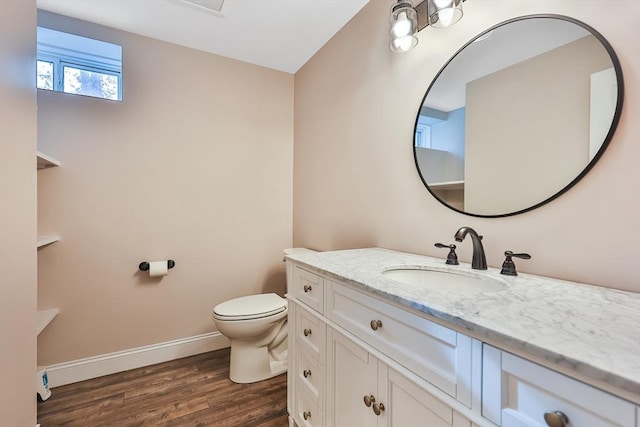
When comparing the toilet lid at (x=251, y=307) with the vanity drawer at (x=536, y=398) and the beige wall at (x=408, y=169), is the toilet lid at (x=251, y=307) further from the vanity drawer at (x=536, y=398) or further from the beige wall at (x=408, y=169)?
the vanity drawer at (x=536, y=398)

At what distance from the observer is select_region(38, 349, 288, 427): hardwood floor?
59.1 inches

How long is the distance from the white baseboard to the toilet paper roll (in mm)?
553

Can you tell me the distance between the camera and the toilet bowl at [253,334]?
175 cm

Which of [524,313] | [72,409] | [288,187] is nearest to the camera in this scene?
[524,313]

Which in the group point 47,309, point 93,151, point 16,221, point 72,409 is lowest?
point 72,409

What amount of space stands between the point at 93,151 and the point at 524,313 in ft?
7.98

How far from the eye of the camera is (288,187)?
2.60 meters

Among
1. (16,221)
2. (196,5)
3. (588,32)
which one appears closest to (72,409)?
(16,221)

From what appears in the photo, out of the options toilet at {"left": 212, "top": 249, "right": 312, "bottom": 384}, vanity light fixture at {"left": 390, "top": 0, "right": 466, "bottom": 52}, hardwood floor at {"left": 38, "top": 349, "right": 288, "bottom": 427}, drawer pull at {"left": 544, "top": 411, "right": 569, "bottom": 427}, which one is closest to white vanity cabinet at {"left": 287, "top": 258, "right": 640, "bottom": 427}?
drawer pull at {"left": 544, "top": 411, "right": 569, "bottom": 427}

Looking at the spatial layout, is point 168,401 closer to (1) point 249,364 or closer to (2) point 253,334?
(1) point 249,364

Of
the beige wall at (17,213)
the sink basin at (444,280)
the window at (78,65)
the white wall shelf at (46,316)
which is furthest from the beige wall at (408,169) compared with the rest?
the white wall shelf at (46,316)

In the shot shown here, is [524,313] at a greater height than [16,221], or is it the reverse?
[16,221]

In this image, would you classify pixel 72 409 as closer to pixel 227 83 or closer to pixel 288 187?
pixel 288 187

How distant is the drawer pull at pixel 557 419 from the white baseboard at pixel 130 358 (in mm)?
2292
